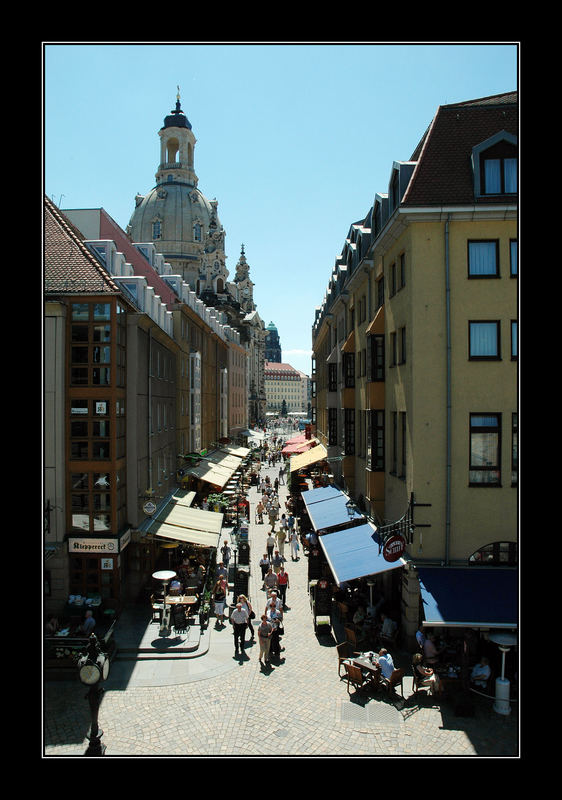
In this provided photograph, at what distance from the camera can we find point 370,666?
50.9ft

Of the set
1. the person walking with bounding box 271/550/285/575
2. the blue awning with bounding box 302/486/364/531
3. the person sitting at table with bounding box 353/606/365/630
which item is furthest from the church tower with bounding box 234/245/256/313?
the person sitting at table with bounding box 353/606/365/630

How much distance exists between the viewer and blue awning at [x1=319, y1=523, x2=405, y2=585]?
17.8m

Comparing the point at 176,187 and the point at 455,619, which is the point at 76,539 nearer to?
the point at 455,619

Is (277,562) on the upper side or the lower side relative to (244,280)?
lower

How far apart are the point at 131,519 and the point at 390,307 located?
12039 mm

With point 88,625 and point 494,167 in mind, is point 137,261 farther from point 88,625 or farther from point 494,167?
point 494,167

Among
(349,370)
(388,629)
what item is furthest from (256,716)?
(349,370)

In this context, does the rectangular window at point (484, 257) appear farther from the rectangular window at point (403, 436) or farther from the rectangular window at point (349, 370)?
the rectangular window at point (349, 370)

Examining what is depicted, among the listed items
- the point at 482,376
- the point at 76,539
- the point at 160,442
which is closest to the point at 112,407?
the point at 76,539

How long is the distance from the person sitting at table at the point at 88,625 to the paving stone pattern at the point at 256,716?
1285mm

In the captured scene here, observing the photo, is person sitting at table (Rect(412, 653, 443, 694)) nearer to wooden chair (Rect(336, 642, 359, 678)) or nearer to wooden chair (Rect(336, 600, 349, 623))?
wooden chair (Rect(336, 642, 359, 678))

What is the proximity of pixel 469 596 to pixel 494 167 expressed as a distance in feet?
38.1

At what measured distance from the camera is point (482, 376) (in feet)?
56.7

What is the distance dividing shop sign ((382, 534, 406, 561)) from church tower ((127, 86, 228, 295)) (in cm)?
8271
